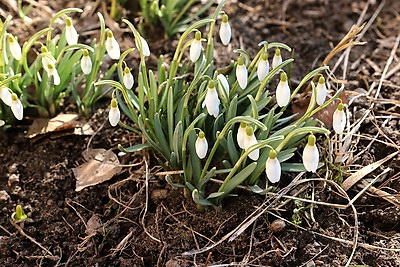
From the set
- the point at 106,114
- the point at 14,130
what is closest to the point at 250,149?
the point at 106,114

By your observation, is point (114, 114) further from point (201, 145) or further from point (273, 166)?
point (273, 166)

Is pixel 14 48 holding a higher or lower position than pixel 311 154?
higher

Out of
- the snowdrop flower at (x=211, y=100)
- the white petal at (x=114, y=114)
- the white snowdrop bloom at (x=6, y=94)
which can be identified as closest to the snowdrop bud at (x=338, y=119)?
the snowdrop flower at (x=211, y=100)

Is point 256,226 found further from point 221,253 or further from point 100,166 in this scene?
point 100,166

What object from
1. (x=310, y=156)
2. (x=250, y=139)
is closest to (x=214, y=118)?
(x=250, y=139)

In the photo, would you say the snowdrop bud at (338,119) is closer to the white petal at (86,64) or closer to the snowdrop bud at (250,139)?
the snowdrop bud at (250,139)

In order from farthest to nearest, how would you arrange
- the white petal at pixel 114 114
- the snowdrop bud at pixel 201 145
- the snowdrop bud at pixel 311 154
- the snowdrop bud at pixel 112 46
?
the snowdrop bud at pixel 112 46 → the white petal at pixel 114 114 → the snowdrop bud at pixel 201 145 → the snowdrop bud at pixel 311 154
